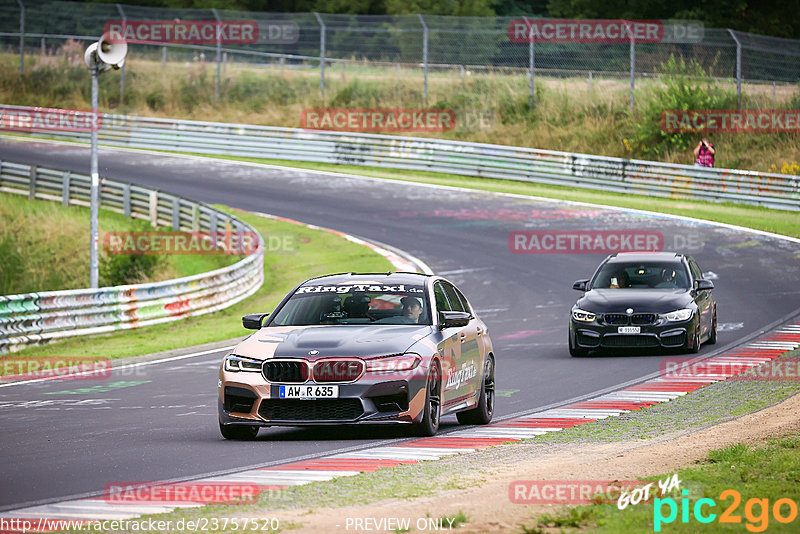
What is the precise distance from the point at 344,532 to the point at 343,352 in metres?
4.15

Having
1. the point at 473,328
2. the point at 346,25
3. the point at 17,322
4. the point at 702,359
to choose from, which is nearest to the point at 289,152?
the point at 346,25

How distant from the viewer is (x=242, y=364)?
10992 mm

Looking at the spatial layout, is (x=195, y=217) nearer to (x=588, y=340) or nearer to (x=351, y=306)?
(x=588, y=340)

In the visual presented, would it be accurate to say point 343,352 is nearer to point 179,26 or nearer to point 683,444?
point 683,444

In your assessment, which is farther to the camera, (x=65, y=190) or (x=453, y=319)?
(x=65, y=190)

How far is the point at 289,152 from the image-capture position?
47.6m

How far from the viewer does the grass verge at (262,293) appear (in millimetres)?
A: 20703

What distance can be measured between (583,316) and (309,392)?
8705 millimetres

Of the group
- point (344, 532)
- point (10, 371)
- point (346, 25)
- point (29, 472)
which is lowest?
point (10, 371)

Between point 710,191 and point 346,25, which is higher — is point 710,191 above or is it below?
below

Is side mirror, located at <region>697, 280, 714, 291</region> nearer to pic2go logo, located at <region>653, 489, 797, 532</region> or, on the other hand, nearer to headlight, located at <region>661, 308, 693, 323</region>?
headlight, located at <region>661, 308, 693, 323</region>

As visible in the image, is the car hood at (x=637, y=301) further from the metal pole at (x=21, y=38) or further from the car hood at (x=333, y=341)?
the metal pole at (x=21, y=38)

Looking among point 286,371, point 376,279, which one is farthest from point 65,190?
point 286,371

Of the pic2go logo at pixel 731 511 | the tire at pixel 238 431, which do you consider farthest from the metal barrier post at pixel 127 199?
the pic2go logo at pixel 731 511
